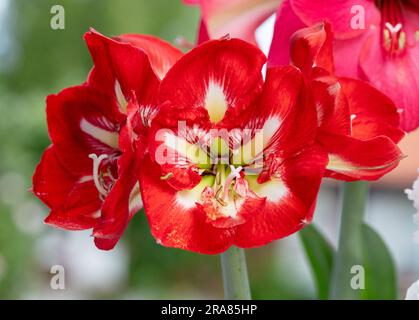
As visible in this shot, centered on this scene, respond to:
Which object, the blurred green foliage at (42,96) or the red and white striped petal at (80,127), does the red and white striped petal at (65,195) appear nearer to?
the red and white striped petal at (80,127)

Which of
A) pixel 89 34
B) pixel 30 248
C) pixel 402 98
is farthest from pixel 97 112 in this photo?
pixel 30 248

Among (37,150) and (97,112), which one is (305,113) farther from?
(37,150)

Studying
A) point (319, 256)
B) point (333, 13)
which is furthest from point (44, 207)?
point (333, 13)

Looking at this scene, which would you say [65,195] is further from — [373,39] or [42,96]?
[42,96]

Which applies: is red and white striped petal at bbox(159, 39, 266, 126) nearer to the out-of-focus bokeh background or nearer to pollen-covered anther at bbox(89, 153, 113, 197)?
pollen-covered anther at bbox(89, 153, 113, 197)

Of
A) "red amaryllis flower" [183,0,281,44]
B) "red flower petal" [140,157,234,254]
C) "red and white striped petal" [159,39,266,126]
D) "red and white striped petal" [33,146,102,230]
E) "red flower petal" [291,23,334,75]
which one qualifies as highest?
"red amaryllis flower" [183,0,281,44]

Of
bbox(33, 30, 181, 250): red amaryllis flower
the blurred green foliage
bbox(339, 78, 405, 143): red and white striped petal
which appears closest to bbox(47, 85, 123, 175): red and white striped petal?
bbox(33, 30, 181, 250): red amaryllis flower

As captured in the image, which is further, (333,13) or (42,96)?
(42,96)
